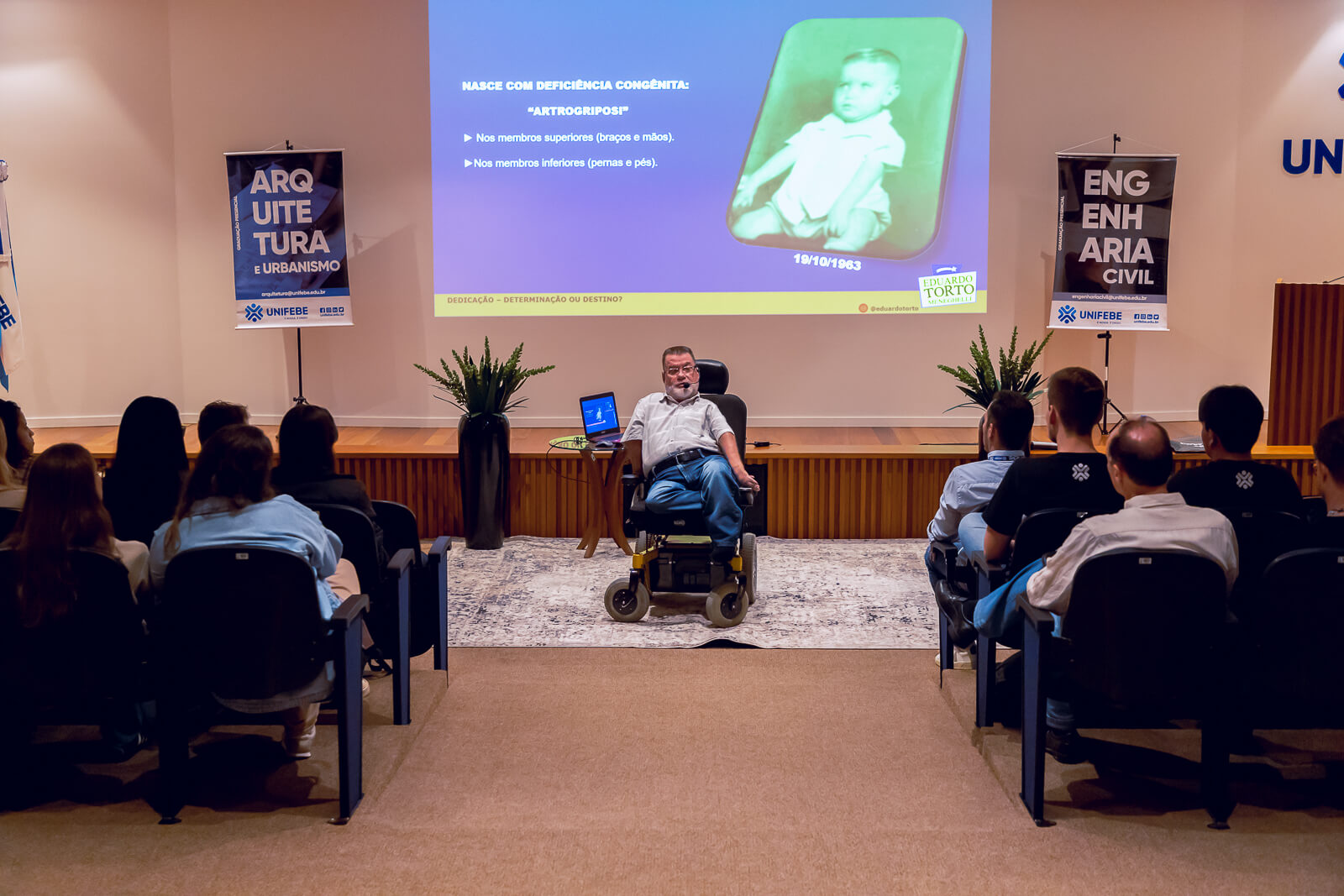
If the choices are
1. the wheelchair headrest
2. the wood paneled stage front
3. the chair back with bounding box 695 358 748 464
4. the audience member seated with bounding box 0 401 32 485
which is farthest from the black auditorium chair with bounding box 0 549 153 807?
the wood paneled stage front

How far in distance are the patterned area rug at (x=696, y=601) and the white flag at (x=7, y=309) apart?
10.6 ft

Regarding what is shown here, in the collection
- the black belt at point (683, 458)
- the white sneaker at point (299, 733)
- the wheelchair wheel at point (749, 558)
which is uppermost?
the black belt at point (683, 458)

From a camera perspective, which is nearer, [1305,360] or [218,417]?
[218,417]

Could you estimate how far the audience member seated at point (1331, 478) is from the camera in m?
3.14

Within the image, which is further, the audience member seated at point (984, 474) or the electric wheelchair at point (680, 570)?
the electric wheelchair at point (680, 570)

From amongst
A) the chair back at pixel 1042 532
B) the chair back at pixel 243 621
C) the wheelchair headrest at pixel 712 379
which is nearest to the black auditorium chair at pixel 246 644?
the chair back at pixel 243 621

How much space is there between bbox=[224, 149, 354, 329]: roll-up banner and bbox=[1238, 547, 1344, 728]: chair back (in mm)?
5999

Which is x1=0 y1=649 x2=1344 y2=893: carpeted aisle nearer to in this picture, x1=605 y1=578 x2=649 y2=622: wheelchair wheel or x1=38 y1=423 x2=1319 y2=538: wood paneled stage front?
x1=605 y1=578 x2=649 y2=622: wheelchair wheel

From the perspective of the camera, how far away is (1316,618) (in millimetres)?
2881

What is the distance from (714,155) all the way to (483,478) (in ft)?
9.43

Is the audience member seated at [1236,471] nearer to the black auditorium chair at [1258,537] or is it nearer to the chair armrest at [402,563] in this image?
the black auditorium chair at [1258,537]

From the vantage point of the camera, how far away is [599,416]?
19.5ft

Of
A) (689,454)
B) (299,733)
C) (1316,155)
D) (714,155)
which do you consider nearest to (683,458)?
(689,454)

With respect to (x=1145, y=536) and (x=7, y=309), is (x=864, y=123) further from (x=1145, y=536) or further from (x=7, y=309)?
(x=7, y=309)
